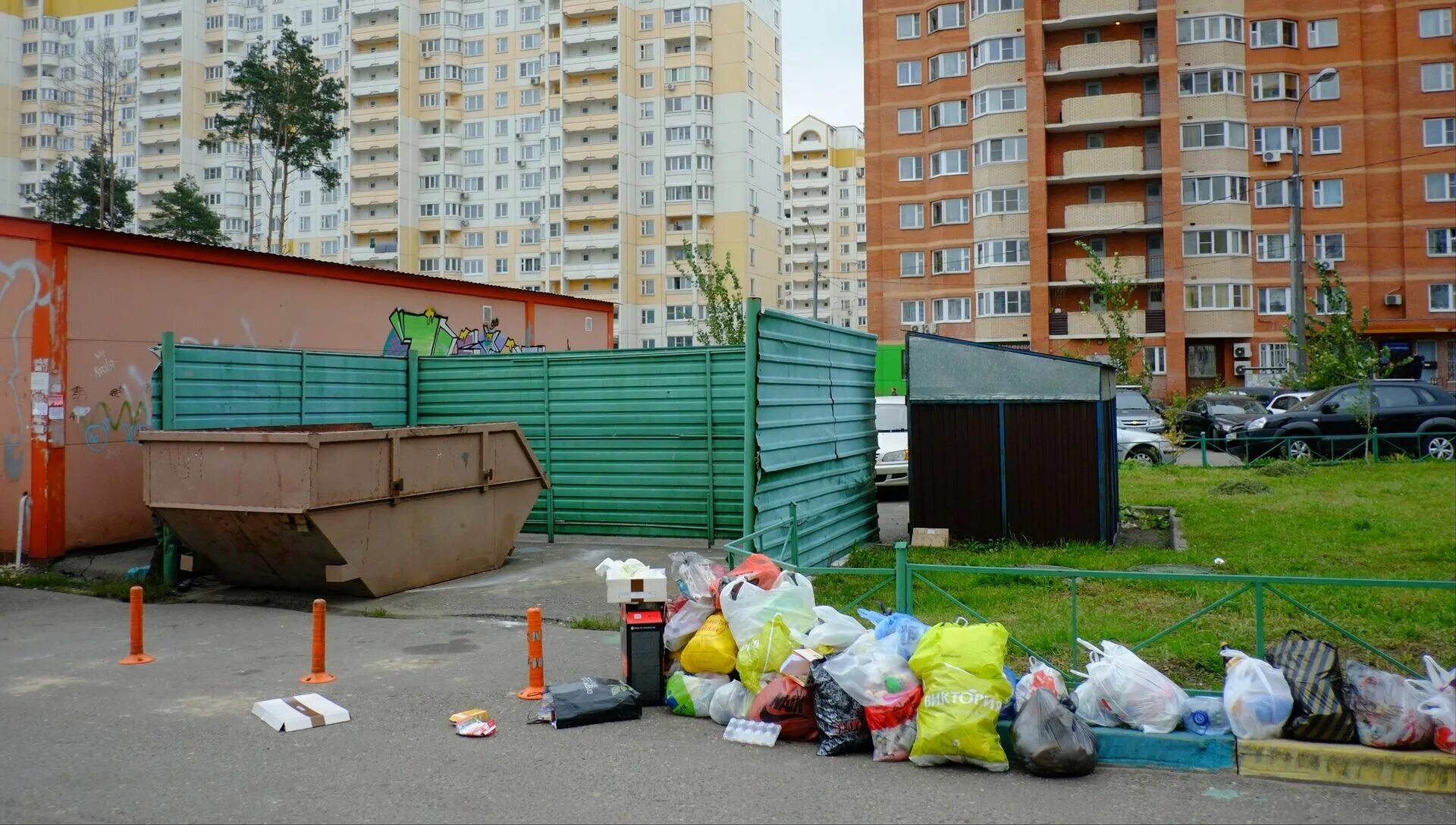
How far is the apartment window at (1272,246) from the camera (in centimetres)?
4809

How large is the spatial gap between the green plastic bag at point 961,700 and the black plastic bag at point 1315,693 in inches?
59.6

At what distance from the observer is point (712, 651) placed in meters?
6.61

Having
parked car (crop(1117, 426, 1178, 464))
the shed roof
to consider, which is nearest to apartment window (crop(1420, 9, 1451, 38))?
parked car (crop(1117, 426, 1178, 464))

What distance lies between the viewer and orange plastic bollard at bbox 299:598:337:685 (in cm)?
720

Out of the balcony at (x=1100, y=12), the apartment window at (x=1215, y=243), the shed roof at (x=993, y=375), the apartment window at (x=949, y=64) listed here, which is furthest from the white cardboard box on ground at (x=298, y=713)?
the apartment window at (x=949, y=64)

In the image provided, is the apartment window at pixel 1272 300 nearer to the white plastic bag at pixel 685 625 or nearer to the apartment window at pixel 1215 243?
the apartment window at pixel 1215 243

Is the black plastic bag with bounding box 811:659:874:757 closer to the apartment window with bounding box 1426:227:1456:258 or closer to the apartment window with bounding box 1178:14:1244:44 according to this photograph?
the apartment window with bounding box 1426:227:1456:258

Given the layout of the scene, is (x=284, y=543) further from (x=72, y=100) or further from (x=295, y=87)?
(x=72, y=100)

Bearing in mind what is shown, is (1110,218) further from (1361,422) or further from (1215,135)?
(1361,422)

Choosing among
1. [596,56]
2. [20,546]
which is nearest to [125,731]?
[20,546]

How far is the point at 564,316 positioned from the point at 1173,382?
34.3 metres

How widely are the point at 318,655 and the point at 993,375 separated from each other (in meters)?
8.09

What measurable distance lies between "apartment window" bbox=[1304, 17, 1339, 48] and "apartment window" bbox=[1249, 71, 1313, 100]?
5.37ft

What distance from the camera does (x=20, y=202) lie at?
90562 mm
